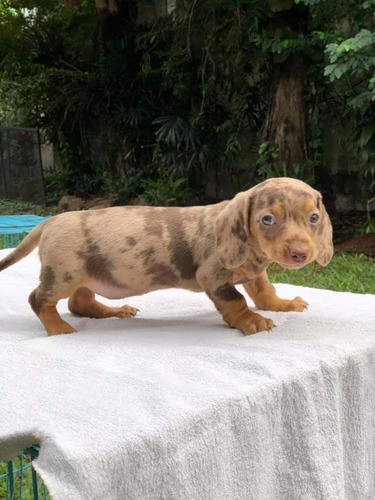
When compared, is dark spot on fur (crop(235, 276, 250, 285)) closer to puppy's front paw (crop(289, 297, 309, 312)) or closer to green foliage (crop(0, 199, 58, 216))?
puppy's front paw (crop(289, 297, 309, 312))

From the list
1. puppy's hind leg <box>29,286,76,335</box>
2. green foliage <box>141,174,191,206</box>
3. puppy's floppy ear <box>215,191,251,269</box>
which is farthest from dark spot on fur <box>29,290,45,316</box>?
green foliage <box>141,174,191,206</box>

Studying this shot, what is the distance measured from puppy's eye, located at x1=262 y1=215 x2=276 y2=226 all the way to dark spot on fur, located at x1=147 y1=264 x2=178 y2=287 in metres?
0.31

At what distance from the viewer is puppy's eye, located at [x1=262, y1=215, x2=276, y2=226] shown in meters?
1.38

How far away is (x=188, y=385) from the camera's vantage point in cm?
121

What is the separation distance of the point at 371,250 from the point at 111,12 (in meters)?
5.25

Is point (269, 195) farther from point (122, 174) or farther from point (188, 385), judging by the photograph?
point (122, 174)

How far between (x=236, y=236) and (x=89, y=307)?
557 mm

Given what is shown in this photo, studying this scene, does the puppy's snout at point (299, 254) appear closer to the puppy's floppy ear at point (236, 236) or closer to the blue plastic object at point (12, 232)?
the puppy's floppy ear at point (236, 236)

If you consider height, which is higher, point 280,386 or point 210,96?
point 210,96

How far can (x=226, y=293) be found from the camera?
1.56 meters

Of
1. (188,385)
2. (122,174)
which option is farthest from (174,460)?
(122,174)

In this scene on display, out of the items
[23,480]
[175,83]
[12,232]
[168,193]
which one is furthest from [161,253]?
[175,83]

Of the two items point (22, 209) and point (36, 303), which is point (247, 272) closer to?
point (36, 303)

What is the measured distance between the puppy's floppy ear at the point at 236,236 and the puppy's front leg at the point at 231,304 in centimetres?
8
